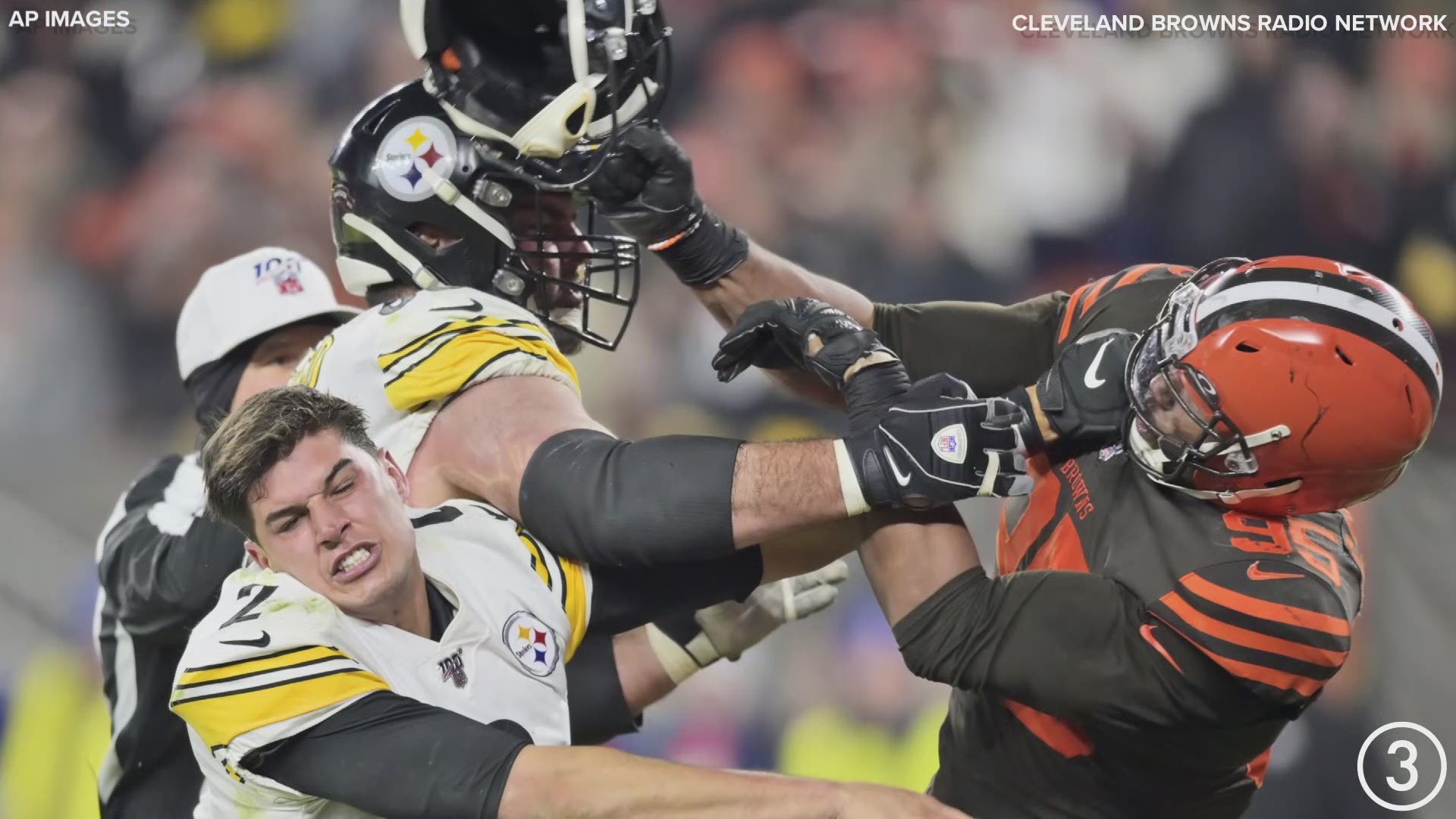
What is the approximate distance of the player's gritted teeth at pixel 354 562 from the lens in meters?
2.02

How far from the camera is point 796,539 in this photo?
2.40 meters

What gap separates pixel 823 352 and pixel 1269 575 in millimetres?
663

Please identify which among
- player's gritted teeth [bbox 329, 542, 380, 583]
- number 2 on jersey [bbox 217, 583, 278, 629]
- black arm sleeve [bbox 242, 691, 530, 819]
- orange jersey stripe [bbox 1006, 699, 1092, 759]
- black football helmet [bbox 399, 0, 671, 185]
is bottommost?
orange jersey stripe [bbox 1006, 699, 1092, 759]

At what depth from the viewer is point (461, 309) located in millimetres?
2375

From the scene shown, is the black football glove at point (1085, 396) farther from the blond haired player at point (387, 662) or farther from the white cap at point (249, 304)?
the white cap at point (249, 304)

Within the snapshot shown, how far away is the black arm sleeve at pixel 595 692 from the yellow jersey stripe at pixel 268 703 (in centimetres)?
98

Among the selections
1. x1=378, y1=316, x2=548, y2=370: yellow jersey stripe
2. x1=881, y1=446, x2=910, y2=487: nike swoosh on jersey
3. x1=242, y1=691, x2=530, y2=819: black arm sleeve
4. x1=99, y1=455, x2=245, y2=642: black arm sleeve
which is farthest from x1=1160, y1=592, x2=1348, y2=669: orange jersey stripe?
x1=99, y1=455, x2=245, y2=642: black arm sleeve

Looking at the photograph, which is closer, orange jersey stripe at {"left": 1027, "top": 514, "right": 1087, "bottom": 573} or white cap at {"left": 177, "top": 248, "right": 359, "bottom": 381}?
orange jersey stripe at {"left": 1027, "top": 514, "right": 1087, "bottom": 573}

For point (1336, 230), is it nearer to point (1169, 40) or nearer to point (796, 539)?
point (1169, 40)

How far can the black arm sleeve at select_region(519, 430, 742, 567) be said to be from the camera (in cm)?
204

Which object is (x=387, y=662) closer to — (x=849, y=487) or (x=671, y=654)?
(x=849, y=487)

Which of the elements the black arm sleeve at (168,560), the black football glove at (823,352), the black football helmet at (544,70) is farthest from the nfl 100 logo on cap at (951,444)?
the black arm sleeve at (168,560)

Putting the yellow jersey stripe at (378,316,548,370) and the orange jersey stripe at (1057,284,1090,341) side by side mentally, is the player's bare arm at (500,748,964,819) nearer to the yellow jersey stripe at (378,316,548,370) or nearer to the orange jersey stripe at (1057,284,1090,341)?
the yellow jersey stripe at (378,316,548,370)

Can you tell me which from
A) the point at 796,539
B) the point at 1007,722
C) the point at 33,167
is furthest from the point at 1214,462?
the point at 33,167
